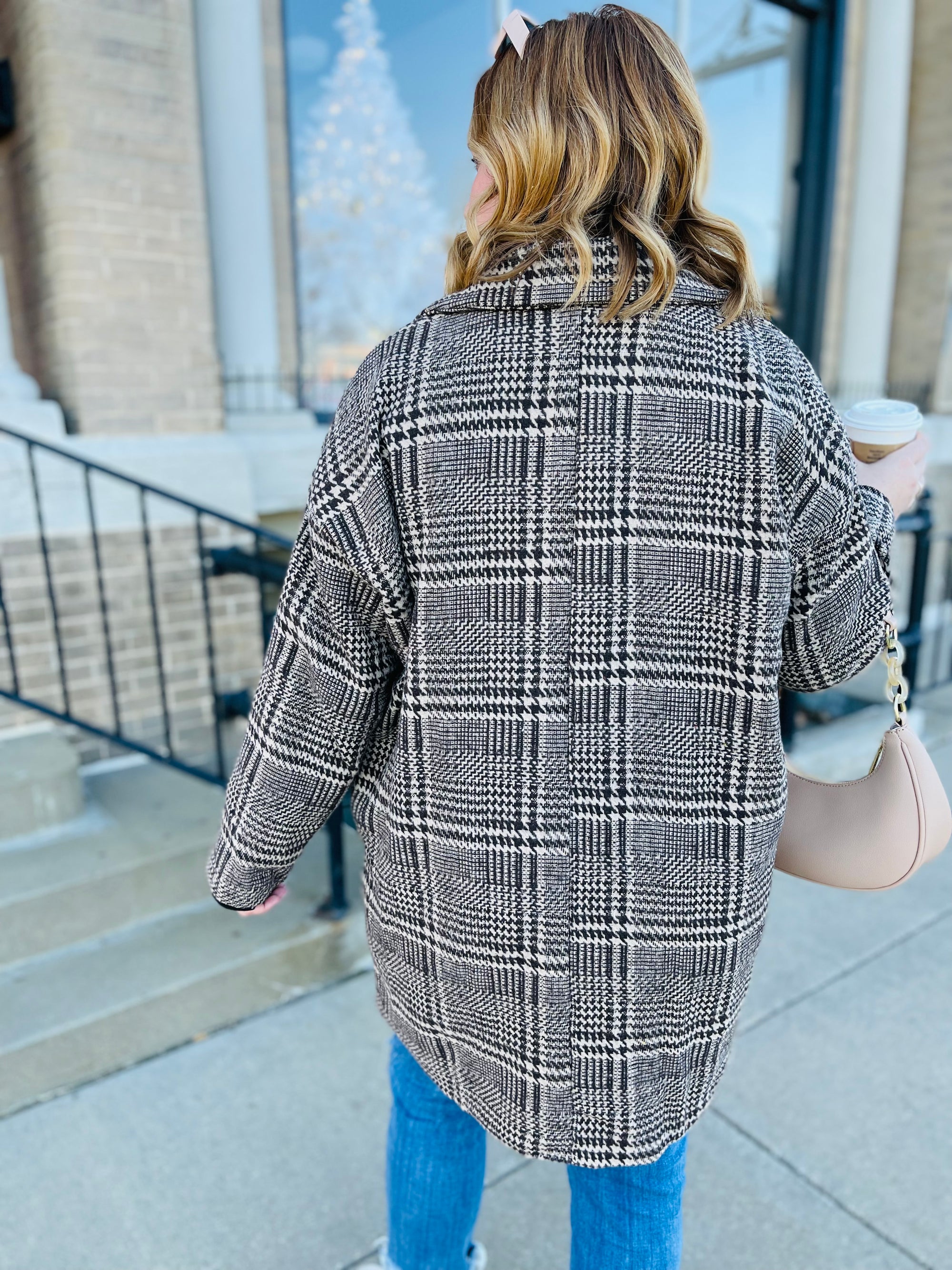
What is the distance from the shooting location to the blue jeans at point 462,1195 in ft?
4.10

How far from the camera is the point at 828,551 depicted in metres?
1.13

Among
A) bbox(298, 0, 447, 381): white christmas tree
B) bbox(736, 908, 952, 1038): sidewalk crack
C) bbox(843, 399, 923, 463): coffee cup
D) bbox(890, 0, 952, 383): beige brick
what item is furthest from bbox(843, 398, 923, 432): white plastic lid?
bbox(890, 0, 952, 383): beige brick

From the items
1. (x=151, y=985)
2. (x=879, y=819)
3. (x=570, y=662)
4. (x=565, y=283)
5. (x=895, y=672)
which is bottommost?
(x=151, y=985)

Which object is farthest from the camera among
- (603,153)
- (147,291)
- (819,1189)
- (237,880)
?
(147,291)

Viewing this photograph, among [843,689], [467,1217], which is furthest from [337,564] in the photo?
[843,689]

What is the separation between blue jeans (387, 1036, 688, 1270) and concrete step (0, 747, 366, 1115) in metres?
1.08

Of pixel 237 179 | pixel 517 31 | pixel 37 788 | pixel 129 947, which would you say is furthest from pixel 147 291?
pixel 517 31

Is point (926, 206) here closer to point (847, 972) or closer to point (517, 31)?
point (847, 972)

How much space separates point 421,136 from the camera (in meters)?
5.34

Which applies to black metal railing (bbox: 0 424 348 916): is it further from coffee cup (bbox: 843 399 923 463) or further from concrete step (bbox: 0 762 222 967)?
coffee cup (bbox: 843 399 923 463)

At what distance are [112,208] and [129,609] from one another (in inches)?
57.2

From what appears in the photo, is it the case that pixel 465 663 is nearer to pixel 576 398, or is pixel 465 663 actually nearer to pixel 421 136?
pixel 576 398

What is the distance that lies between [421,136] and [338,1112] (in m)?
5.06

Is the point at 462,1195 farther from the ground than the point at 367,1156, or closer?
farther from the ground
